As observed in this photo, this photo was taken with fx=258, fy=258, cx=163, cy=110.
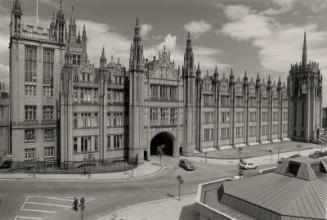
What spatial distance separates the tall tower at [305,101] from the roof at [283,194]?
65159mm

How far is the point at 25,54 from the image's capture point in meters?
42.5

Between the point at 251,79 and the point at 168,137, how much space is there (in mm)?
32261

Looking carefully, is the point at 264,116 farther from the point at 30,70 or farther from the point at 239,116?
the point at 30,70

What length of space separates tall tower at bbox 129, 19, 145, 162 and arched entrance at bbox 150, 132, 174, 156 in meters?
8.59

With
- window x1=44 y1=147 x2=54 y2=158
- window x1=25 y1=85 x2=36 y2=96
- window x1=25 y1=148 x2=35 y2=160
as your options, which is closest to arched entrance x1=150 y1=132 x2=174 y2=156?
window x1=44 y1=147 x2=54 y2=158

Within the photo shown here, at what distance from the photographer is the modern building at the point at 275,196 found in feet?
59.0

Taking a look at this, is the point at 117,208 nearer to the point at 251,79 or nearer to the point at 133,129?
the point at 133,129

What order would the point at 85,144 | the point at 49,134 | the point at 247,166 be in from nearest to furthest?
the point at 49,134
the point at 85,144
the point at 247,166

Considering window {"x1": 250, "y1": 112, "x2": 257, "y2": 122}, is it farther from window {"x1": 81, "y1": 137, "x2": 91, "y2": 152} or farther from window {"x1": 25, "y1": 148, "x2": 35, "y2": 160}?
window {"x1": 25, "y1": 148, "x2": 35, "y2": 160}

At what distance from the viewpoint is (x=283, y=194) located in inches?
774

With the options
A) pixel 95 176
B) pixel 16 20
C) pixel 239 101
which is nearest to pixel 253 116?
pixel 239 101

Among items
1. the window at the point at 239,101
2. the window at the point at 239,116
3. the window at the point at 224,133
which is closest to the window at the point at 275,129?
the window at the point at 239,116

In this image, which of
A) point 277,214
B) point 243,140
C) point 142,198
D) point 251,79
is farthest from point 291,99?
point 277,214

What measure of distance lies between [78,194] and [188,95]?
32.7 m
